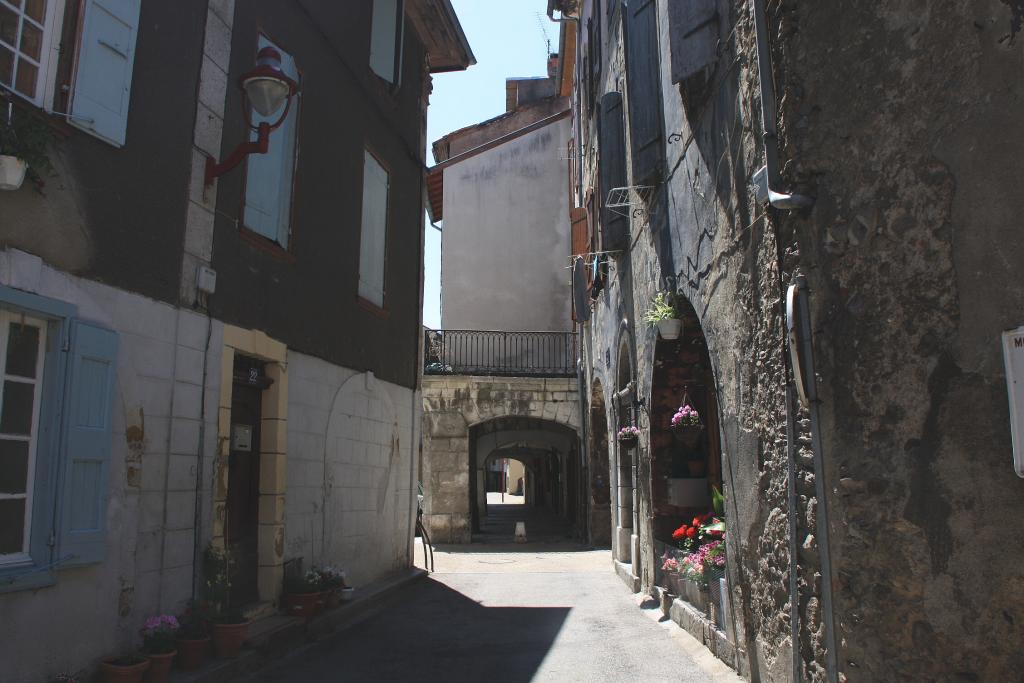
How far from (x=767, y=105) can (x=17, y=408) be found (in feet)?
14.1

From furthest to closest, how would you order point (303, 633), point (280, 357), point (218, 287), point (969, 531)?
1. point (280, 357)
2. point (303, 633)
3. point (218, 287)
4. point (969, 531)

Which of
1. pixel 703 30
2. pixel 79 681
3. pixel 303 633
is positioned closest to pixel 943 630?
pixel 703 30

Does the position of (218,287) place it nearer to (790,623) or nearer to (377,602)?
(377,602)

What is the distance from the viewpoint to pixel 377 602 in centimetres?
860

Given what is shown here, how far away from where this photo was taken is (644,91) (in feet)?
25.4

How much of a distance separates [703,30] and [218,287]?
399cm

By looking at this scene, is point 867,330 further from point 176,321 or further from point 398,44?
point 398,44

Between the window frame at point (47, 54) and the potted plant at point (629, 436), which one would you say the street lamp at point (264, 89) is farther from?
the potted plant at point (629, 436)

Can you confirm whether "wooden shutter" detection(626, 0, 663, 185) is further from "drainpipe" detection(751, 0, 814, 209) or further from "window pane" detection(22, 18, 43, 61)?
"window pane" detection(22, 18, 43, 61)

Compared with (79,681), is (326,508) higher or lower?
higher

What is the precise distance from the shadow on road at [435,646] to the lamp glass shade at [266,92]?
3.97 metres

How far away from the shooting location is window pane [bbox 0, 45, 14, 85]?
14.0 feet

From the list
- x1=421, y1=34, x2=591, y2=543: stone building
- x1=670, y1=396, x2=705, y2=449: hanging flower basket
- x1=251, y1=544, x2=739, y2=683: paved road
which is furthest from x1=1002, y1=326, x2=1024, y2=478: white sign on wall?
x1=421, y1=34, x2=591, y2=543: stone building

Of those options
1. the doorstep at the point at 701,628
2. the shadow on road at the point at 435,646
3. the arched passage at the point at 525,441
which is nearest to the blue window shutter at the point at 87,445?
the shadow on road at the point at 435,646
